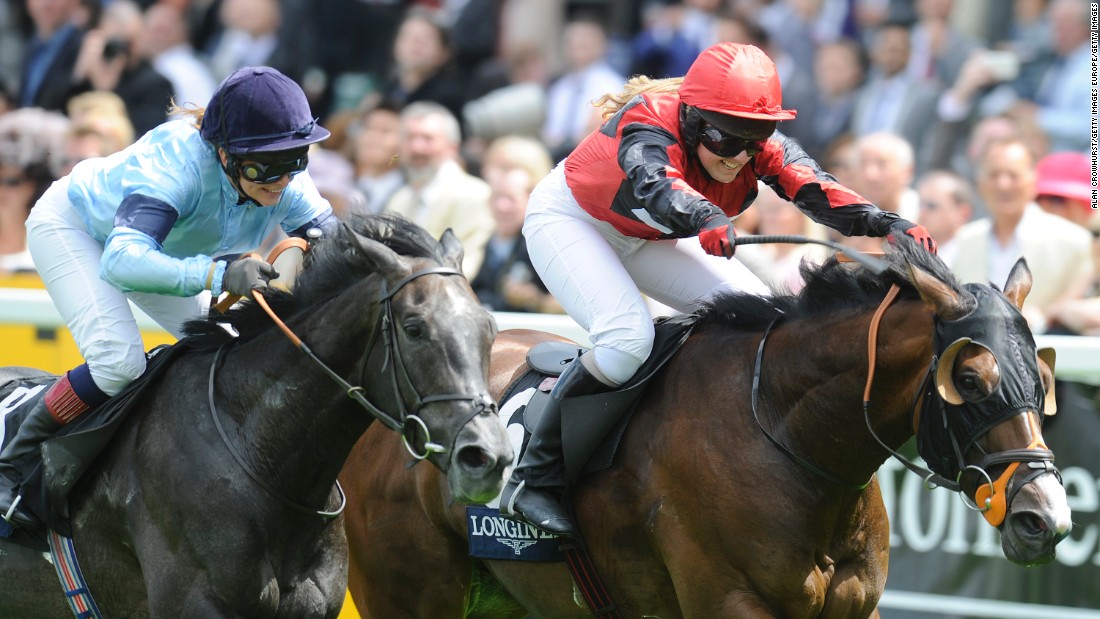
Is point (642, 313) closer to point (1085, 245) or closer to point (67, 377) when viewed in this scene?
point (67, 377)

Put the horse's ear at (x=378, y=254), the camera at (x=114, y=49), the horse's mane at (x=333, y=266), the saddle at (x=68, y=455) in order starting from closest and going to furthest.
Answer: the horse's ear at (x=378, y=254) → the horse's mane at (x=333, y=266) → the saddle at (x=68, y=455) → the camera at (x=114, y=49)

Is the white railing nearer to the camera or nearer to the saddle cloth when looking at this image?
the saddle cloth

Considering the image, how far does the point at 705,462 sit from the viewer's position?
4.62m

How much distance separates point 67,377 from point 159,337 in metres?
1.98

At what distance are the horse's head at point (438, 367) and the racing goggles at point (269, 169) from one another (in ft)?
1.37

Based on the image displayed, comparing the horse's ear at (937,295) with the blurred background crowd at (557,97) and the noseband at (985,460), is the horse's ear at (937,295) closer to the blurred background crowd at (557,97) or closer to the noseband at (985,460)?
the noseband at (985,460)

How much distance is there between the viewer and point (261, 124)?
14.4 ft

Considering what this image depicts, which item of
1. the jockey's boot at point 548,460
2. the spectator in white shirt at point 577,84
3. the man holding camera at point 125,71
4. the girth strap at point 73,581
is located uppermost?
the jockey's boot at point 548,460

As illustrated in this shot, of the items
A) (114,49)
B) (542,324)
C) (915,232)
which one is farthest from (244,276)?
(114,49)

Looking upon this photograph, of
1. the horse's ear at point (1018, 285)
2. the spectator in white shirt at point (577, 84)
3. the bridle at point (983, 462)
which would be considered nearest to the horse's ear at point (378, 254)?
the bridle at point (983, 462)

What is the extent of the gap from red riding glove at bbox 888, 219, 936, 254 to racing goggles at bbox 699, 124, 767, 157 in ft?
1.63

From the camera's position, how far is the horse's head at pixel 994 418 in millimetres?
3908

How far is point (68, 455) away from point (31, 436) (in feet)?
0.75

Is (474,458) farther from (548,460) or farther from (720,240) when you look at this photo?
(548,460)
